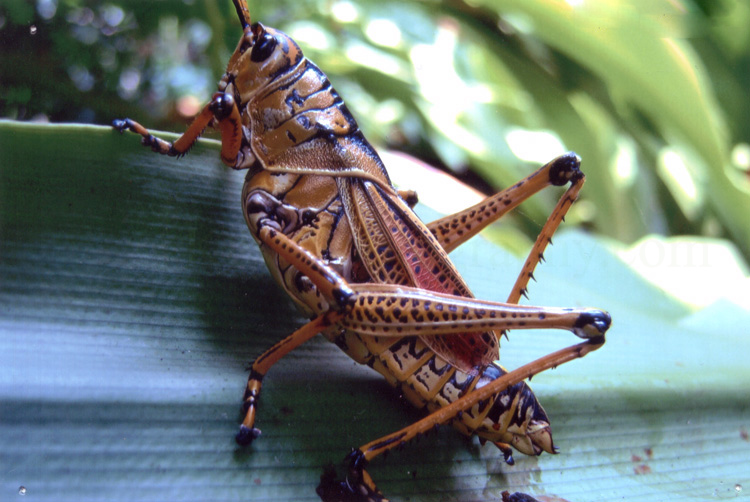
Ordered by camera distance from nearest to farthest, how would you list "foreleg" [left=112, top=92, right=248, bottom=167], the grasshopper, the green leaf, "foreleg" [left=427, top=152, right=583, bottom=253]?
the green leaf, the grasshopper, "foreleg" [left=112, top=92, right=248, bottom=167], "foreleg" [left=427, top=152, right=583, bottom=253]

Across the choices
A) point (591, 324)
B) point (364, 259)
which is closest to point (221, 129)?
point (364, 259)

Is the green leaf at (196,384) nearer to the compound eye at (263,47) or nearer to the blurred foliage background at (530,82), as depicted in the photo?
the compound eye at (263,47)

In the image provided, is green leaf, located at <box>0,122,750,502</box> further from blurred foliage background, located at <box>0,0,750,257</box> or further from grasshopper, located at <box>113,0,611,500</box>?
blurred foliage background, located at <box>0,0,750,257</box>

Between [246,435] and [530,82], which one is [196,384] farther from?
[530,82]

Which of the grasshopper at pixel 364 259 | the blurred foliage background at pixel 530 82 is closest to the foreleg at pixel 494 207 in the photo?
the grasshopper at pixel 364 259

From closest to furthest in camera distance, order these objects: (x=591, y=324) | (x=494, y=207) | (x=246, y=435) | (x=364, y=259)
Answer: (x=246, y=435) < (x=591, y=324) < (x=364, y=259) < (x=494, y=207)

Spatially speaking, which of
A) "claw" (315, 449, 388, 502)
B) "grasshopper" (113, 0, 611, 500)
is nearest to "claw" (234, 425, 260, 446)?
"grasshopper" (113, 0, 611, 500)

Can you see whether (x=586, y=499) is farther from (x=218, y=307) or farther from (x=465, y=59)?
(x=465, y=59)
